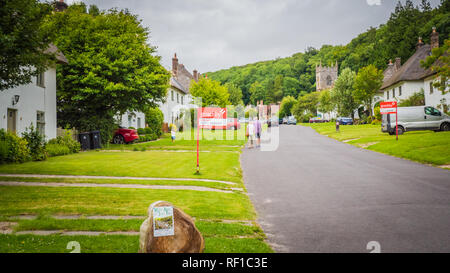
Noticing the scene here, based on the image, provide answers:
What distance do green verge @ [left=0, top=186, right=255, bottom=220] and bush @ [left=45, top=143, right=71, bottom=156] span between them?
10.1 meters

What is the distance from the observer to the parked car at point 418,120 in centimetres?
2754

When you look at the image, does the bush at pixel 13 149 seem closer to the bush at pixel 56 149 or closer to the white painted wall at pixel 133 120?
the bush at pixel 56 149

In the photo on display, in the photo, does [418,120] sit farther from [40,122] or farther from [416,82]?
[40,122]

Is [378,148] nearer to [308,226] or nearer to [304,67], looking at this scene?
[308,226]

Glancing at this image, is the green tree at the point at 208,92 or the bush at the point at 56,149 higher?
the green tree at the point at 208,92

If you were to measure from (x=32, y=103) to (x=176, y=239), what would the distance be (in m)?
18.5

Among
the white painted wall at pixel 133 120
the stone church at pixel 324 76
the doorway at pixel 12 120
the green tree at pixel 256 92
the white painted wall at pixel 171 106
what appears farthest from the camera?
the green tree at pixel 256 92

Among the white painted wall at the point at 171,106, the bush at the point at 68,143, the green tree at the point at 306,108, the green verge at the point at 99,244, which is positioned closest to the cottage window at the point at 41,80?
the bush at the point at 68,143

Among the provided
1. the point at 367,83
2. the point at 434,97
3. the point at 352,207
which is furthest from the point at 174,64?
the point at 352,207

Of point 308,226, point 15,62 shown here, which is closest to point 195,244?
point 308,226

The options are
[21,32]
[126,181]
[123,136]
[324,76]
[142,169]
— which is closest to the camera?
[21,32]

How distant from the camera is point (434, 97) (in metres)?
38.7

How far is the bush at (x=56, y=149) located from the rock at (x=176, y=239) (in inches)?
657
